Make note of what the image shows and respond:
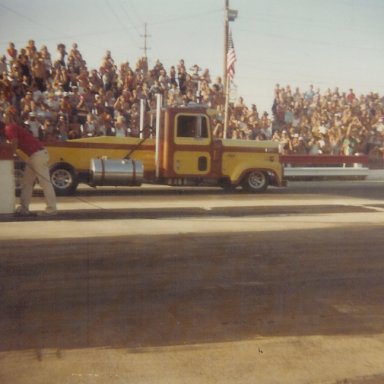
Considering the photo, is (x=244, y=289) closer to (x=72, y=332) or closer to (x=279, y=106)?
(x=72, y=332)

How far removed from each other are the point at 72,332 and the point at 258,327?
139cm

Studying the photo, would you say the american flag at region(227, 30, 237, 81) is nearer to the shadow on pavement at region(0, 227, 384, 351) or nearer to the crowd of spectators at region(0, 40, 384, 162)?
the crowd of spectators at region(0, 40, 384, 162)

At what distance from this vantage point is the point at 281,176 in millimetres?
15484

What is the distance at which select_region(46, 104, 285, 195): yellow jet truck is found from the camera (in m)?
13.5

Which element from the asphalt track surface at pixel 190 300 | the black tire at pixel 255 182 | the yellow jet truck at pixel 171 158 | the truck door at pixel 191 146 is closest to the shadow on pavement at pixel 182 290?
the asphalt track surface at pixel 190 300

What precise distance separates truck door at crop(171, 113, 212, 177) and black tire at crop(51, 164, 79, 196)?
7.62 feet

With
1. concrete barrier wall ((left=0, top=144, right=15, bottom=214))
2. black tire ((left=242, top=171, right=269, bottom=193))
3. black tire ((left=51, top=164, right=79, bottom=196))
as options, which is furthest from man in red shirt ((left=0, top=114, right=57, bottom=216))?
black tire ((left=242, top=171, right=269, bottom=193))

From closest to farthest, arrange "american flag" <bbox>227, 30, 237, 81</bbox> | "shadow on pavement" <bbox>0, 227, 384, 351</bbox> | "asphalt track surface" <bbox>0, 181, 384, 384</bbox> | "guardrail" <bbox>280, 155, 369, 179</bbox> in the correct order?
"asphalt track surface" <bbox>0, 181, 384, 384</bbox>, "shadow on pavement" <bbox>0, 227, 384, 351</bbox>, "guardrail" <bbox>280, 155, 369, 179</bbox>, "american flag" <bbox>227, 30, 237, 81</bbox>

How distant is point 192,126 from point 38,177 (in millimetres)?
5269

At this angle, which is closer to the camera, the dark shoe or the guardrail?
the dark shoe

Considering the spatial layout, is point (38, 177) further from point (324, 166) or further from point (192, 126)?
point (324, 166)

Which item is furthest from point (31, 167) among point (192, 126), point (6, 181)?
point (192, 126)

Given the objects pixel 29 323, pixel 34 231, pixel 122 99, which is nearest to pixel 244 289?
pixel 29 323

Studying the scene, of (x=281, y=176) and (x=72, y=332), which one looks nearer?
(x=72, y=332)
